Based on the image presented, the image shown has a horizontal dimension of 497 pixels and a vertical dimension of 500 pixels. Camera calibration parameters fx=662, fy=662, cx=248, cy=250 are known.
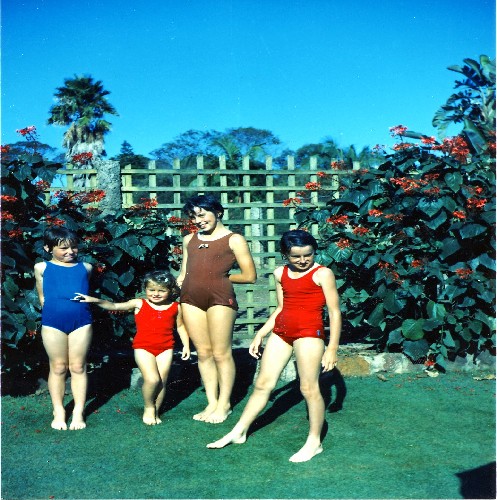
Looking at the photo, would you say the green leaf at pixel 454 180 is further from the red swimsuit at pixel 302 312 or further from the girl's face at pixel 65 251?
the girl's face at pixel 65 251

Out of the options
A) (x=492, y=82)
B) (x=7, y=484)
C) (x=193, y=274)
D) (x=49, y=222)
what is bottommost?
(x=7, y=484)

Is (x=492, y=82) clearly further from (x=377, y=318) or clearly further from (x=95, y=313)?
(x=95, y=313)

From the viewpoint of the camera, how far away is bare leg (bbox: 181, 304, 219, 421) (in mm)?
4500

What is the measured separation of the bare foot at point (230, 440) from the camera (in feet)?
13.1

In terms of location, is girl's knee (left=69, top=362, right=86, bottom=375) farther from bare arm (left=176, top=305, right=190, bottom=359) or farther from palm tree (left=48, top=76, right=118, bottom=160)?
palm tree (left=48, top=76, right=118, bottom=160)

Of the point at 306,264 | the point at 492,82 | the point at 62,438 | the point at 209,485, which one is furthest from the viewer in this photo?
the point at 492,82

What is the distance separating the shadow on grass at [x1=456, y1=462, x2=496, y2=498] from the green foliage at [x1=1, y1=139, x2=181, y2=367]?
10.0 feet

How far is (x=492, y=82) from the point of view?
681 centimetres

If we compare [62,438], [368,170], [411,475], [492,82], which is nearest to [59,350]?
[62,438]

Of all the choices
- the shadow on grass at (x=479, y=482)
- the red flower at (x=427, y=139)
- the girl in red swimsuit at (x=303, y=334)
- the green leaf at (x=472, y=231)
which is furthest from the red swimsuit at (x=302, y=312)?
the red flower at (x=427, y=139)

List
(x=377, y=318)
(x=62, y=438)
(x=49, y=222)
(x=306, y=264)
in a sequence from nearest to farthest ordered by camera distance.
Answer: (x=306, y=264), (x=62, y=438), (x=49, y=222), (x=377, y=318)

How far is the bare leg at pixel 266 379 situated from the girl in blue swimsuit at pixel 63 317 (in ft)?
3.61

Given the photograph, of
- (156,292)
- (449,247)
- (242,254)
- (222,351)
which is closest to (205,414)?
(222,351)

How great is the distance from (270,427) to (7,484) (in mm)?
1699
